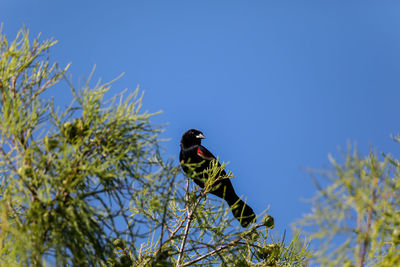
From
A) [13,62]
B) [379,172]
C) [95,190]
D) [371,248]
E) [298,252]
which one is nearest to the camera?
[371,248]

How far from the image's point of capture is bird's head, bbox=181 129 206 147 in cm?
533

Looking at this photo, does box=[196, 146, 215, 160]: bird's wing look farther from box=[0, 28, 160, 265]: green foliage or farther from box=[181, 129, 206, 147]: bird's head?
box=[0, 28, 160, 265]: green foliage

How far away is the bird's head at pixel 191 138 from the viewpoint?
533 cm

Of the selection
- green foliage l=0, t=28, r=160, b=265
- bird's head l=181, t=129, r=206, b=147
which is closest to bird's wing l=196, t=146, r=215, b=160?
bird's head l=181, t=129, r=206, b=147

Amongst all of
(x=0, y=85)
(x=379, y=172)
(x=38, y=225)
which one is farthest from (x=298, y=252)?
(x=0, y=85)

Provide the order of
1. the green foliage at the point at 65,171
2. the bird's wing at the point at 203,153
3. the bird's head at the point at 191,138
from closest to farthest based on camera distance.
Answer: the green foliage at the point at 65,171 < the bird's wing at the point at 203,153 < the bird's head at the point at 191,138

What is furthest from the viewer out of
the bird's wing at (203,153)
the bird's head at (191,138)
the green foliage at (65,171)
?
the bird's head at (191,138)

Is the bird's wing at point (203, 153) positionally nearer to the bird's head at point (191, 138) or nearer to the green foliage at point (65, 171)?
the bird's head at point (191, 138)

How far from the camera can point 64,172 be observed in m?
1.51

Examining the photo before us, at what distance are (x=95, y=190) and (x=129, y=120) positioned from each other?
0.94 ft

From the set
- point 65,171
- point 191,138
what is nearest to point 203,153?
point 191,138

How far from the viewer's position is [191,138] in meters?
5.36

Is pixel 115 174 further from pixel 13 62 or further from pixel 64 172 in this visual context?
pixel 13 62

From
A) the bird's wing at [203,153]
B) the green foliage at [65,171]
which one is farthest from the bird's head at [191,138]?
the green foliage at [65,171]
